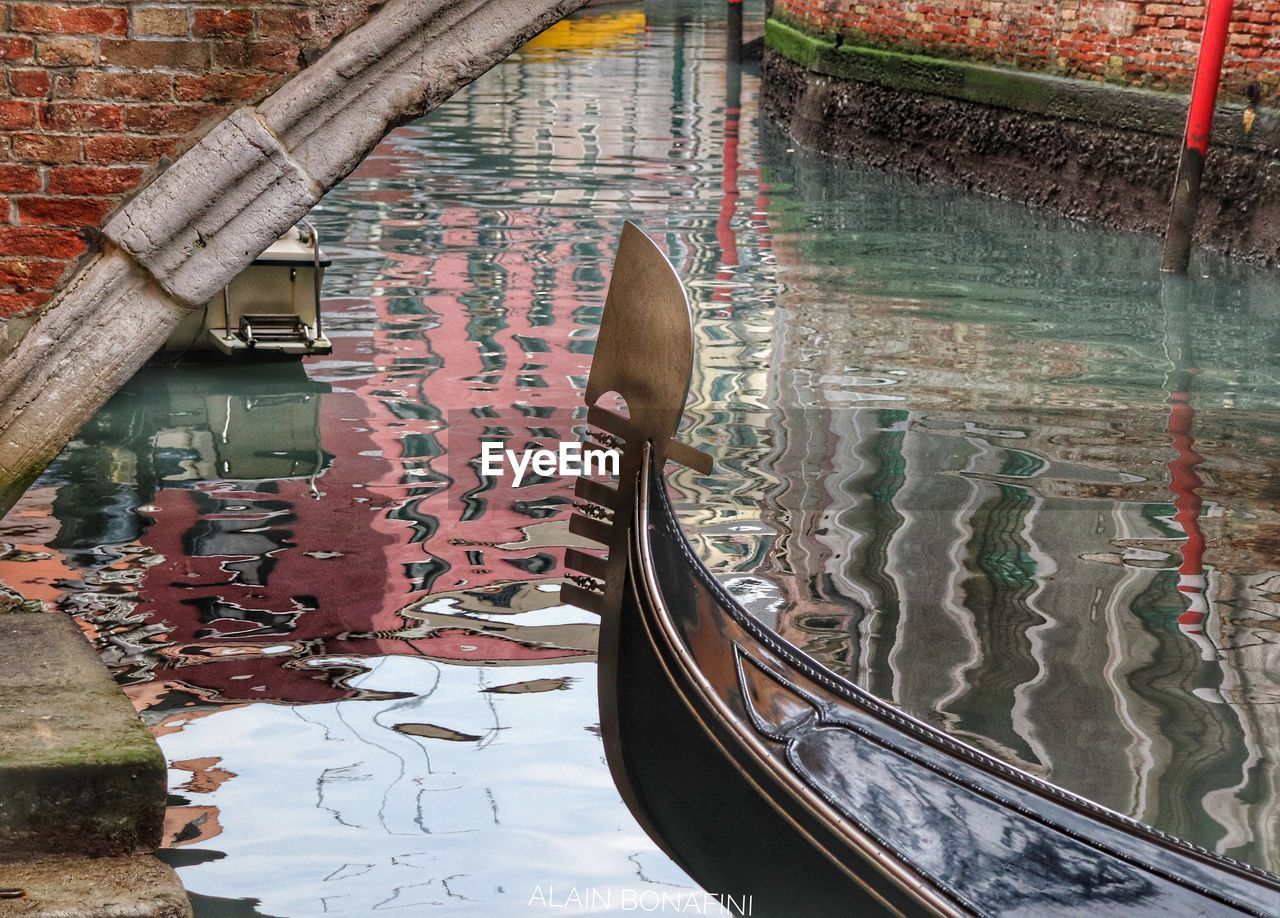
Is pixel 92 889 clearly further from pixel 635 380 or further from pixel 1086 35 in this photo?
pixel 1086 35

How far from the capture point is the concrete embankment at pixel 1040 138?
6.85 metres

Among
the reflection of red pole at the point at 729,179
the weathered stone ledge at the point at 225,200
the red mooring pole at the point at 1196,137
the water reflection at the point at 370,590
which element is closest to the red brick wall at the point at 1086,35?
the red mooring pole at the point at 1196,137

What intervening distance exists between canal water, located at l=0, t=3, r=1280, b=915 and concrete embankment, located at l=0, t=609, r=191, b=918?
0.18m

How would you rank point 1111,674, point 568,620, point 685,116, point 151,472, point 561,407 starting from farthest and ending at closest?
1. point 685,116
2. point 561,407
3. point 151,472
4. point 568,620
5. point 1111,674

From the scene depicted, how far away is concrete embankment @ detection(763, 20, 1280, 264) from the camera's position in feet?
22.5

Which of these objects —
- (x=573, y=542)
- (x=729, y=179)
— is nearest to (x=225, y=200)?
(x=573, y=542)

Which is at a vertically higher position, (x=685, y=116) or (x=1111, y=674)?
(x=685, y=116)

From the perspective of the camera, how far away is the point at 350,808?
8.83 feet

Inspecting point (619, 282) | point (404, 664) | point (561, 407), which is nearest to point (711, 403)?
point (561, 407)

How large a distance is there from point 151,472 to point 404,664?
4.88 feet

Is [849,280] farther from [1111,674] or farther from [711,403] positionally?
[1111,674]

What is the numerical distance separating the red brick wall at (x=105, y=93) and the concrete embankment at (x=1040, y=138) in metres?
5.01

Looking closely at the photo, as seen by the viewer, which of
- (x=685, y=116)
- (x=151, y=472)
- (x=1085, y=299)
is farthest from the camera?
(x=685, y=116)

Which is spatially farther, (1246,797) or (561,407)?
(561,407)
